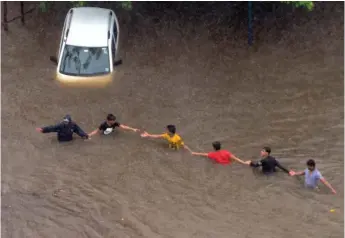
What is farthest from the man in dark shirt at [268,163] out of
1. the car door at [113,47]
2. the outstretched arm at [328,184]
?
the car door at [113,47]

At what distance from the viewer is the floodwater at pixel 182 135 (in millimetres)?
10094

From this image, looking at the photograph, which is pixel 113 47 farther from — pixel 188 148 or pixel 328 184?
pixel 328 184

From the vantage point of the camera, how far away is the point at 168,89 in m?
14.4

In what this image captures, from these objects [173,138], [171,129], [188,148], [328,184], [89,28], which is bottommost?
[328,184]

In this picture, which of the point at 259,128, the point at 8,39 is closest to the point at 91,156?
the point at 259,128

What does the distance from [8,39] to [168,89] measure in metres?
5.31

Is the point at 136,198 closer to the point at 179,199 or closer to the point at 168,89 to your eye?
the point at 179,199

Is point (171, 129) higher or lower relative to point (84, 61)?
lower

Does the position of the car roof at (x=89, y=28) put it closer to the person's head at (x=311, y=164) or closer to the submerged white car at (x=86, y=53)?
the submerged white car at (x=86, y=53)

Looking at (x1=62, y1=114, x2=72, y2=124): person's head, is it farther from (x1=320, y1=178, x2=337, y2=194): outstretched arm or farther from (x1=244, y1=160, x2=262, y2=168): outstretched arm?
(x1=320, y1=178, x2=337, y2=194): outstretched arm

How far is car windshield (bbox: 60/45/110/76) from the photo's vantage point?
1391 centimetres

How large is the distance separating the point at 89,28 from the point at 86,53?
2.37ft

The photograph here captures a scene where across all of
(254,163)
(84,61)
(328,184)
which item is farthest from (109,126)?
(328,184)

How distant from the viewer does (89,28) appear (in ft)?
47.0
